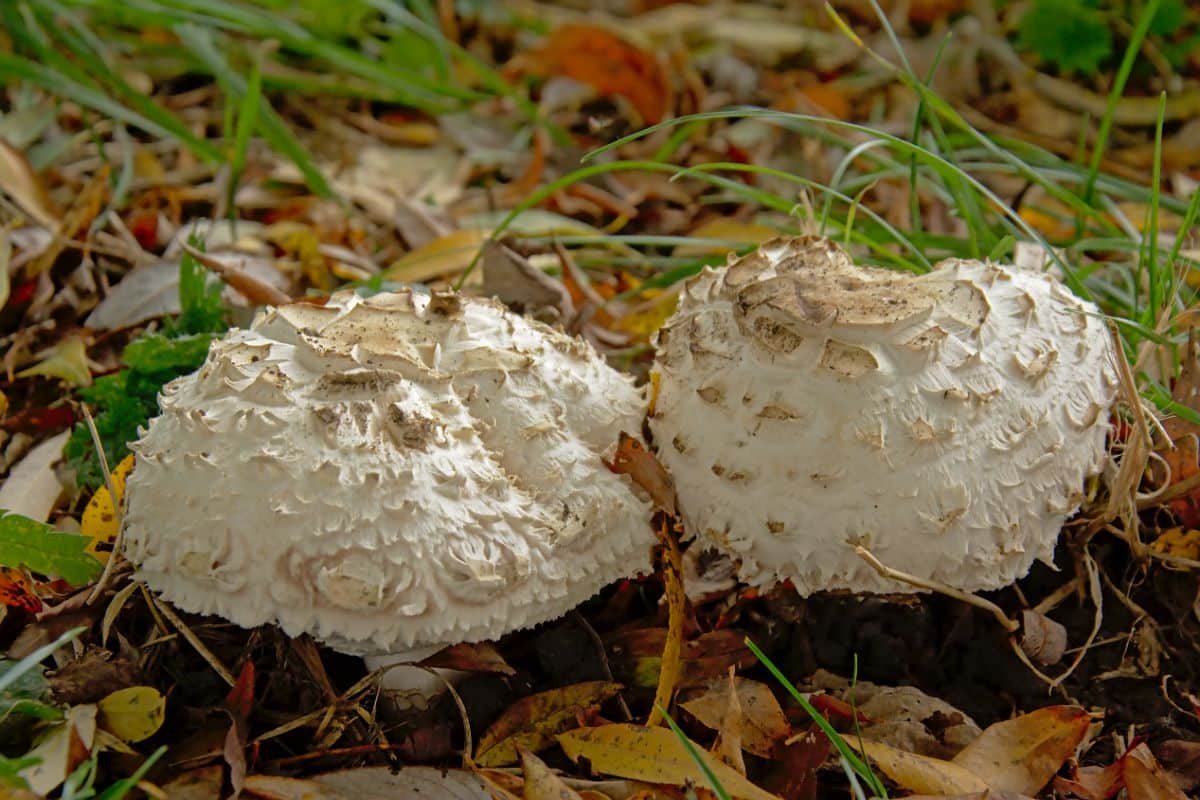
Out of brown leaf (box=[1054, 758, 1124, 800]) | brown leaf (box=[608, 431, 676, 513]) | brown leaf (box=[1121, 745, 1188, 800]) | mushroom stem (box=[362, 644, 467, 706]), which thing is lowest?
brown leaf (box=[1054, 758, 1124, 800])

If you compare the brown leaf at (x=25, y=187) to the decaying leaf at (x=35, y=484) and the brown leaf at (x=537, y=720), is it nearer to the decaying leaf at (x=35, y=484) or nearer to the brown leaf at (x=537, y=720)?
the decaying leaf at (x=35, y=484)

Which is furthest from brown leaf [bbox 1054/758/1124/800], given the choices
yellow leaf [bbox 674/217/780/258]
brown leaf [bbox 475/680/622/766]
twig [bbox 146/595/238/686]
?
yellow leaf [bbox 674/217/780/258]

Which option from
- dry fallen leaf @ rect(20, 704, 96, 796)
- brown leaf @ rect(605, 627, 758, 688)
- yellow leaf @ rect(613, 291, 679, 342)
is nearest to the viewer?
dry fallen leaf @ rect(20, 704, 96, 796)

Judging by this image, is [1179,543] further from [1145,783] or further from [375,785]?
[375,785]

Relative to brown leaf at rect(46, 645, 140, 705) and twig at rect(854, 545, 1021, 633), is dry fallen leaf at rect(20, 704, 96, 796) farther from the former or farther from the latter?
twig at rect(854, 545, 1021, 633)

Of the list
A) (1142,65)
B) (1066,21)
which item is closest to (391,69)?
(1066,21)

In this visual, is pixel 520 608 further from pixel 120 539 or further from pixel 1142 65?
pixel 1142 65
